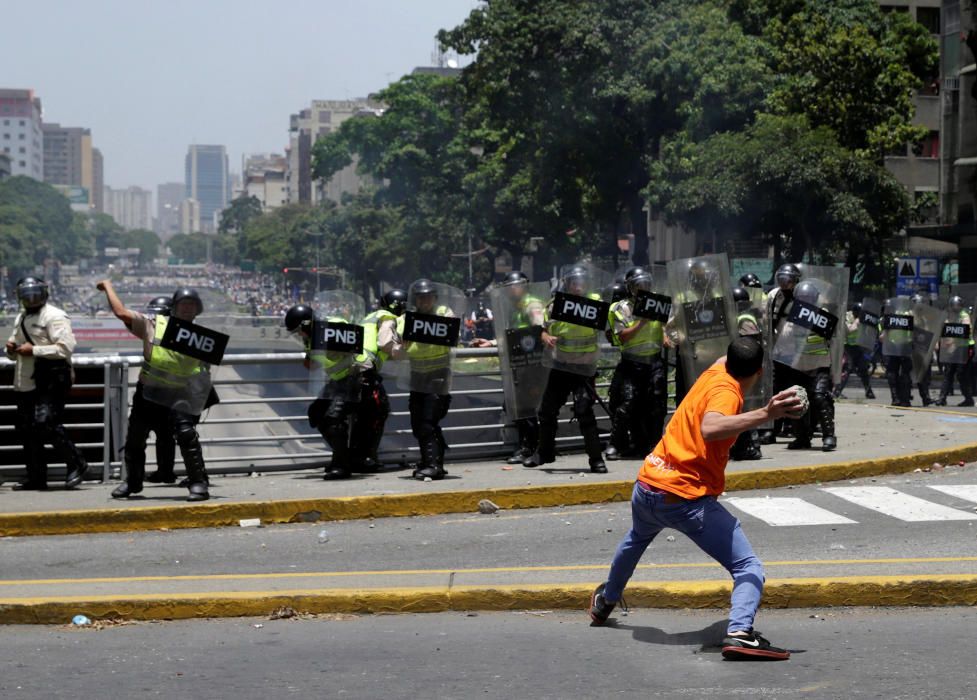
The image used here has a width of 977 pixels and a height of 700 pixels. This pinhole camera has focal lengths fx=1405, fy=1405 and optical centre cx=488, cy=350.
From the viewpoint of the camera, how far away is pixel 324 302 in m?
12.5

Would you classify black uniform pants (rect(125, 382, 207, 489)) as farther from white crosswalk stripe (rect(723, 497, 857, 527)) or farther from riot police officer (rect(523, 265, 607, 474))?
white crosswalk stripe (rect(723, 497, 857, 527))

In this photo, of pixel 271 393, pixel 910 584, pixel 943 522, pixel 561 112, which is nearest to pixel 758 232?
pixel 561 112

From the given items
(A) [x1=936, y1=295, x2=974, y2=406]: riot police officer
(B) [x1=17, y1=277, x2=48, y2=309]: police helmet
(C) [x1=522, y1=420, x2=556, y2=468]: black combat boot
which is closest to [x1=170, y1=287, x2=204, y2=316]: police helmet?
(B) [x1=17, y1=277, x2=48, y2=309]: police helmet

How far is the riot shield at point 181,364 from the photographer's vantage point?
428 inches

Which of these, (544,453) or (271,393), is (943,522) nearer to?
(544,453)

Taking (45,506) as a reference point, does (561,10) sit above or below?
above

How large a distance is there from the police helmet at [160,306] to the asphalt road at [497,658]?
→ 4511 millimetres

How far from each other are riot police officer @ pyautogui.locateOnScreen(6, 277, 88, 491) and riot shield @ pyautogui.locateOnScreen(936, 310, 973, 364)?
50.6ft

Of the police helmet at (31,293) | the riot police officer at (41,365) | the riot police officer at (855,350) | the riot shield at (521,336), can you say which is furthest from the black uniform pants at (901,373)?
the police helmet at (31,293)

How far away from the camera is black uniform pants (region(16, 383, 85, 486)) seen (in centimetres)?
1141

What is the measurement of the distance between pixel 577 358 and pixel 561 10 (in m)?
33.5

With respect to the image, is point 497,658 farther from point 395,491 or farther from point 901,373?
point 901,373

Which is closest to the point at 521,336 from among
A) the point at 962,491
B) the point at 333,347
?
the point at 333,347

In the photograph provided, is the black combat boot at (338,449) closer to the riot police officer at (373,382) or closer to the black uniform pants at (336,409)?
the black uniform pants at (336,409)
